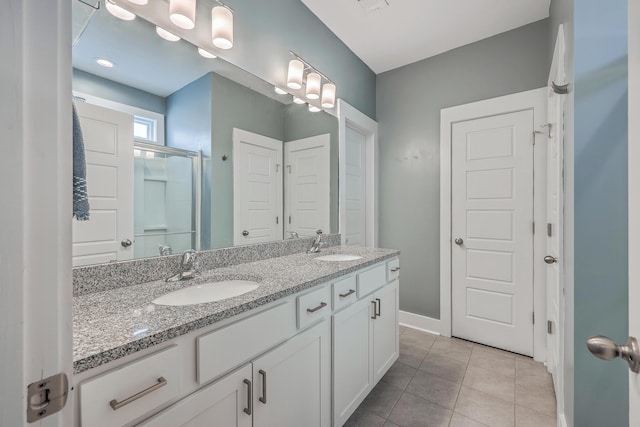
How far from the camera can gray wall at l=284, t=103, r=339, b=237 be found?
2.02 m

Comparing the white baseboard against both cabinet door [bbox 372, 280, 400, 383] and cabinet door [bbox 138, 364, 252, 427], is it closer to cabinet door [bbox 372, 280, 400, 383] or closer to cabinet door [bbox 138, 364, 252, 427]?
cabinet door [bbox 372, 280, 400, 383]

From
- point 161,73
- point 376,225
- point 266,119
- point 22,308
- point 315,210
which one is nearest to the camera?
point 22,308

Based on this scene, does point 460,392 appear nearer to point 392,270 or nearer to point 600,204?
point 392,270

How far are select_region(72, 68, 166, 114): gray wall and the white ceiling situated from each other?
1.49 meters

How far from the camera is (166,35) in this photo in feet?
4.30

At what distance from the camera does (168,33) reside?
4.30ft

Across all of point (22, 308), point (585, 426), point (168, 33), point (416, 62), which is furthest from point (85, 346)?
point (416, 62)

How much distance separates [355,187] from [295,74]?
124 cm

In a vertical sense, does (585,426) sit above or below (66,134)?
below

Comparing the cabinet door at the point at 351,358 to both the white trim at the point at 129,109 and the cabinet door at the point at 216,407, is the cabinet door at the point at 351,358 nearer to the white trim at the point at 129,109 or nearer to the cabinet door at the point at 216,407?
the cabinet door at the point at 216,407

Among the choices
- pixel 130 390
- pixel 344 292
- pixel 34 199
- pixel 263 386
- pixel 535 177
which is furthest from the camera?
pixel 535 177

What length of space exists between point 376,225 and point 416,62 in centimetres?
167

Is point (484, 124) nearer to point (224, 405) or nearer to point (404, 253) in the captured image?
point (404, 253)

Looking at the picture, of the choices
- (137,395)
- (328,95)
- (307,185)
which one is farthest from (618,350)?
(328,95)
